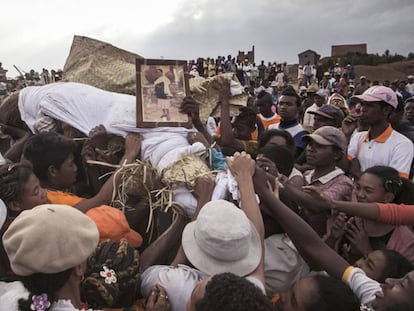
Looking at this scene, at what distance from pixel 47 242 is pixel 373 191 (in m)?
2.09

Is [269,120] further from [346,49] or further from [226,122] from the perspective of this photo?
[346,49]

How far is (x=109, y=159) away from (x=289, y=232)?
4.62ft

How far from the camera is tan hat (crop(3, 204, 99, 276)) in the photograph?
5.75 ft

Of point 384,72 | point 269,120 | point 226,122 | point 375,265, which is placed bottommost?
point 375,265

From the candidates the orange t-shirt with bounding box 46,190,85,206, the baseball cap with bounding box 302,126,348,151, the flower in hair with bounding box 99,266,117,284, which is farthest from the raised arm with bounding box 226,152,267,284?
the baseball cap with bounding box 302,126,348,151

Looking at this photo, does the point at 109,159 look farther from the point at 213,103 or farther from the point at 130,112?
the point at 213,103

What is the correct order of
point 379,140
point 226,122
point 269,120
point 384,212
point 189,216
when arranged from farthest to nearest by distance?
point 269,120 < point 226,122 < point 379,140 < point 189,216 < point 384,212

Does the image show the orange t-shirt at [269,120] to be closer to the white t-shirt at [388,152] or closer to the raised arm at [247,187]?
the white t-shirt at [388,152]

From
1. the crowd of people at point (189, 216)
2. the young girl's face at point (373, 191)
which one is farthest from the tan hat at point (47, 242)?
the young girl's face at point (373, 191)

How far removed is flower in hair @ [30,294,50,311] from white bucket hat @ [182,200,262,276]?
670 mm

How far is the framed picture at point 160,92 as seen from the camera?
10.8 feet

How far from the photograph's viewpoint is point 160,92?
3.35m

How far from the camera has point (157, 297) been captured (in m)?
2.20

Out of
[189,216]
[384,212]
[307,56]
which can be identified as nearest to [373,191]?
[384,212]
